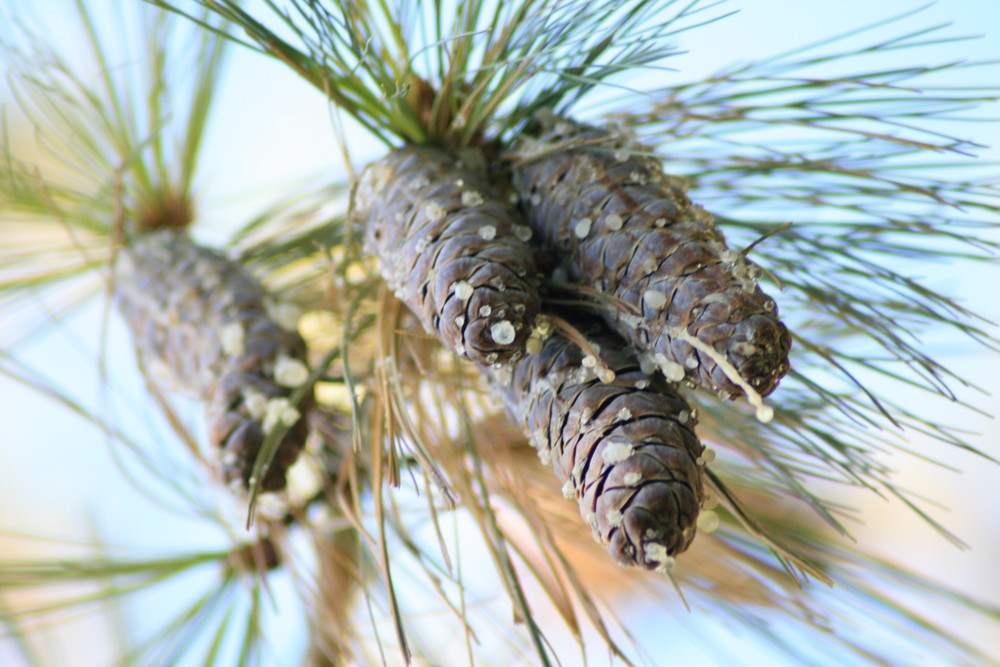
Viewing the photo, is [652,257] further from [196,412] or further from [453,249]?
[196,412]

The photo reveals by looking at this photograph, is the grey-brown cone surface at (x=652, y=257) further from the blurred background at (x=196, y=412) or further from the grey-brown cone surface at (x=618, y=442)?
the blurred background at (x=196, y=412)

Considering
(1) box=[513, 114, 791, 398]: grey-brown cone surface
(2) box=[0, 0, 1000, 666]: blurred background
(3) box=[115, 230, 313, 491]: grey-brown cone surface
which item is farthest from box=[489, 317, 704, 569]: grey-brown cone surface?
(2) box=[0, 0, 1000, 666]: blurred background

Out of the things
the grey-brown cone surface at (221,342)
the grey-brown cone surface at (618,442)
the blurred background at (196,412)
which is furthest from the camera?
the blurred background at (196,412)

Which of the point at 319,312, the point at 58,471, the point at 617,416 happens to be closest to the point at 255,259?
the point at 319,312

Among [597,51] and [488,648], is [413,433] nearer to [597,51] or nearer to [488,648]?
[597,51]

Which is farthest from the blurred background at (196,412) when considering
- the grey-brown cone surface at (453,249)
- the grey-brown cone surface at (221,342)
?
the grey-brown cone surface at (453,249)


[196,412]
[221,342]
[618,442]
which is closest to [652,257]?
[618,442]
